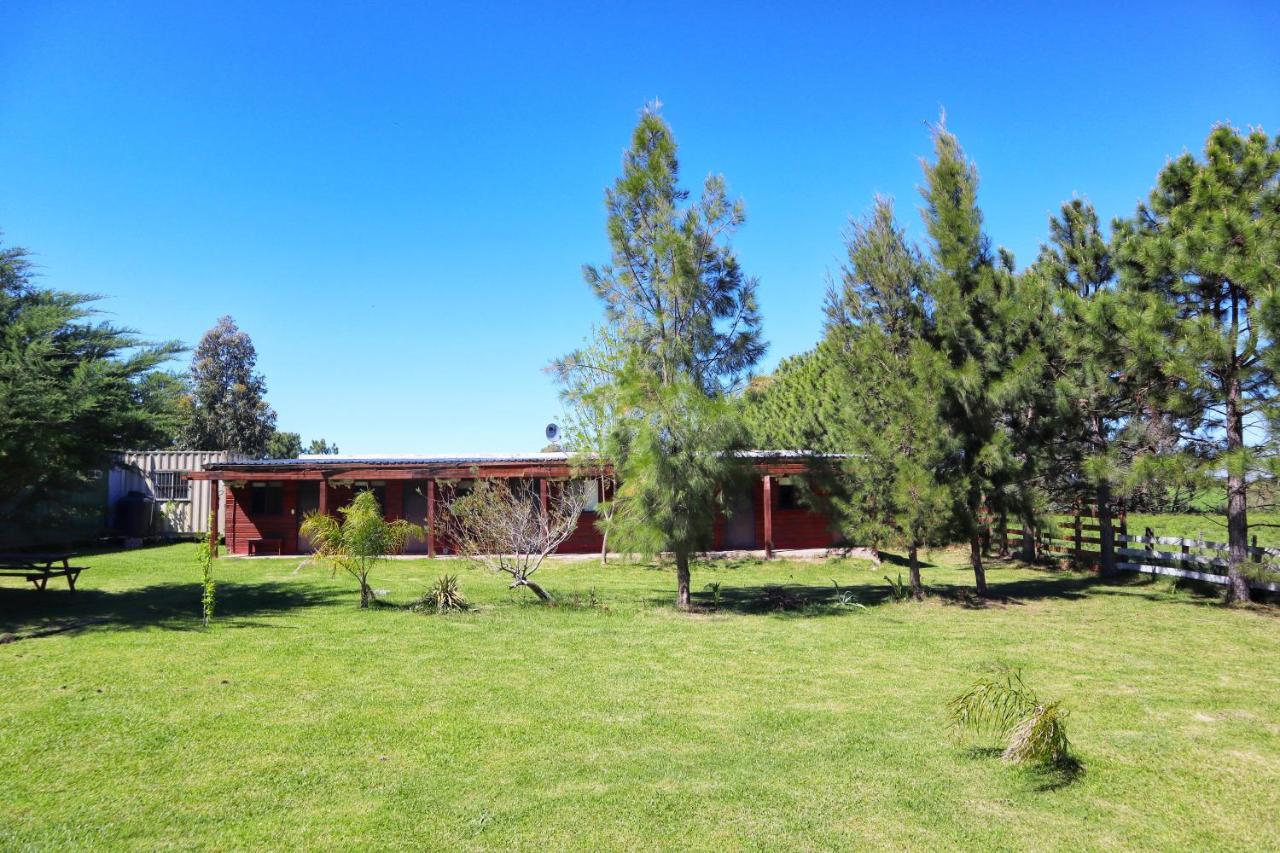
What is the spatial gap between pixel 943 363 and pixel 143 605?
13258mm

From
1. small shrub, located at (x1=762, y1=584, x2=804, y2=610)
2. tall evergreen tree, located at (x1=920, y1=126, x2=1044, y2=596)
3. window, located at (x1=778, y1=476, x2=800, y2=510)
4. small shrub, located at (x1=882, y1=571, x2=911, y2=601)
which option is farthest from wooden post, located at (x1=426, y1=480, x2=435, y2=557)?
tall evergreen tree, located at (x1=920, y1=126, x2=1044, y2=596)

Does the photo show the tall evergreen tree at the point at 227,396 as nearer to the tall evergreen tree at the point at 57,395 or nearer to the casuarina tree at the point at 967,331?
the tall evergreen tree at the point at 57,395

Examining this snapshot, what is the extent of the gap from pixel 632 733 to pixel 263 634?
5.87m

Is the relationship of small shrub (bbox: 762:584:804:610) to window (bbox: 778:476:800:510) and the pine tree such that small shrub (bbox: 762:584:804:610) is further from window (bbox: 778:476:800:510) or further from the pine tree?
the pine tree

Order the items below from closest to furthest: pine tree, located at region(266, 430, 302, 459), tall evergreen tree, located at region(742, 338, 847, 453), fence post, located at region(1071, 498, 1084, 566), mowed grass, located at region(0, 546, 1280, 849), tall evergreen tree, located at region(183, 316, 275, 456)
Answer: mowed grass, located at region(0, 546, 1280, 849) < fence post, located at region(1071, 498, 1084, 566) < tall evergreen tree, located at region(742, 338, 847, 453) < tall evergreen tree, located at region(183, 316, 275, 456) < pine tree, located at region(266, 430, 302, 459)

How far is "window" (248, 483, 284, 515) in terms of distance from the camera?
72.2ft

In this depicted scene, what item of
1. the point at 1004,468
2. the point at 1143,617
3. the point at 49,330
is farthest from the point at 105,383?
the point at 1143,617

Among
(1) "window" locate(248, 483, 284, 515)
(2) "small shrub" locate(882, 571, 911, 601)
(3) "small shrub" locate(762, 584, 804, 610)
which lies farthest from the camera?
(1) "window" locate(248, 483, 284, 515)

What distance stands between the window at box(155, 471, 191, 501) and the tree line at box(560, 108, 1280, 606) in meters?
19.4

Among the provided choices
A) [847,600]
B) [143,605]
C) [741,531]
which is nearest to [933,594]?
[847,600]

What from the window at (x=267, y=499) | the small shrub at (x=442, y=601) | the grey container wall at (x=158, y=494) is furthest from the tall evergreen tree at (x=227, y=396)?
the small shrub at (x=442, y=601)

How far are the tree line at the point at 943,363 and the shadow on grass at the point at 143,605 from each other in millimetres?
5497

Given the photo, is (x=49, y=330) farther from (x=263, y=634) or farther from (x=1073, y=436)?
(x=1073, y=436)

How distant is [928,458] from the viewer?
40.1ft
